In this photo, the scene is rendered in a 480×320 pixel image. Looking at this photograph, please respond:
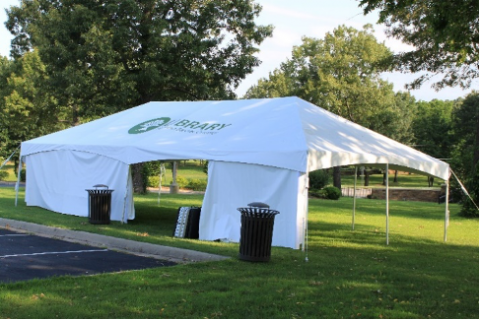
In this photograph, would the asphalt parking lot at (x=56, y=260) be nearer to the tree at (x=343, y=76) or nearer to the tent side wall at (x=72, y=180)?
the tent side wall at (x=72, y=180)

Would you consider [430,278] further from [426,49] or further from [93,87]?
[93,87]

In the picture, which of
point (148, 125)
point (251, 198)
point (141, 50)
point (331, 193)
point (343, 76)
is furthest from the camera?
point (343, 76)

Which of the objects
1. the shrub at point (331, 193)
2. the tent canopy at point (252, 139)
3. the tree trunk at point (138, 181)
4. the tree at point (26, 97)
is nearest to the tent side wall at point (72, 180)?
the tent canopy at point (252, 139)

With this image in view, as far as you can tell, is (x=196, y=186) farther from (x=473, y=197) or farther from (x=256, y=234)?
(x=256, y=234)

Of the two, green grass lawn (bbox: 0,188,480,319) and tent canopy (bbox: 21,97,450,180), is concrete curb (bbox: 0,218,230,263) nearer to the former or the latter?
green grass lawn (bbox: 0,188,480,319)

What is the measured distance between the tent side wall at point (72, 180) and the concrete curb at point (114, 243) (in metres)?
2.20

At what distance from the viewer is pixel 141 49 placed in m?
27.1

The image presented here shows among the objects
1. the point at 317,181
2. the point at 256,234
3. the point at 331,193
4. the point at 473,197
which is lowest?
the point at 256,234

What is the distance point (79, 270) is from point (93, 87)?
62.0 feet

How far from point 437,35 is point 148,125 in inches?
342

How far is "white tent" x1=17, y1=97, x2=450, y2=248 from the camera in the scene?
36.5 feet

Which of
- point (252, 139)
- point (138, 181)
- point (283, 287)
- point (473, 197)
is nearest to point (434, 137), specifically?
point (473, 197)

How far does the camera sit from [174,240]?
460 inches

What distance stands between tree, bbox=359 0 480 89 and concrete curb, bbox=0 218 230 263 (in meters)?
5.38
